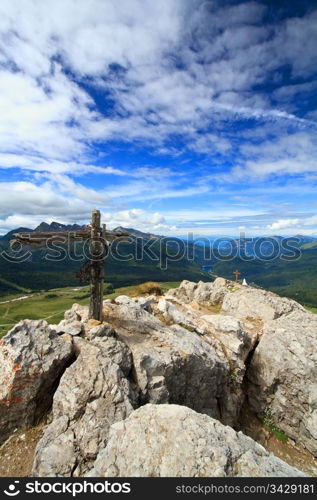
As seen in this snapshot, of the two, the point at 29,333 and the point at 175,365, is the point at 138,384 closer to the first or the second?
the point at 175,365

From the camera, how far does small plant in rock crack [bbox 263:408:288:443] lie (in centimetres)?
2052

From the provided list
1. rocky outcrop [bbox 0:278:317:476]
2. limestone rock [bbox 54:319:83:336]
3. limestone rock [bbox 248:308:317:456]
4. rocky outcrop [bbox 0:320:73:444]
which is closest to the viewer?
rocky outcrop [bbox 0:278:317:476]

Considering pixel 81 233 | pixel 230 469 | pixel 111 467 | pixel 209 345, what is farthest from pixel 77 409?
pixel 209 345

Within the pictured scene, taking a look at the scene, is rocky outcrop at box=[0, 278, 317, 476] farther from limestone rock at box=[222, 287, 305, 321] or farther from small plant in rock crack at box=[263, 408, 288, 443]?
limestone rock at box=[222, 287, 305, 321]

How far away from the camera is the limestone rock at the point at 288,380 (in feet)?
65.8

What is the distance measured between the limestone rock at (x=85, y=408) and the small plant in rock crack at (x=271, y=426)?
47.0 ft

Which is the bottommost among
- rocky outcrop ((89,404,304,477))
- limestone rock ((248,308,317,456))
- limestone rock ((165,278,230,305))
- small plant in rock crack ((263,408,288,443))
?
small plant in rock crack ((263,408,288,443))

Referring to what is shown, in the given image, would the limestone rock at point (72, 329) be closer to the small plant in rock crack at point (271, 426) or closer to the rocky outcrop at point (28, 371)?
the rocky outcrop at point (28, 371)

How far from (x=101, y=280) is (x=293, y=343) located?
692 inches

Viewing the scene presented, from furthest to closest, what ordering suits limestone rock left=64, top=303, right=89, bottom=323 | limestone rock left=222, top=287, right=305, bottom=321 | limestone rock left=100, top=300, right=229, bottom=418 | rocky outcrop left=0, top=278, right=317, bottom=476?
limestone rock left=222, top=287, right=305, bottom=321 → limestone rock left=64, top=303, right=89, bottom=323 → limestone rock left=100, top=300, right=229, bottom=418 → rocky outcrop left=0, top=278, right=317, bottom=476

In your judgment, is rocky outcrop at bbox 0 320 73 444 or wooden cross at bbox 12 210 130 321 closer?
rocky outcrop at bbox 0 320 73 444

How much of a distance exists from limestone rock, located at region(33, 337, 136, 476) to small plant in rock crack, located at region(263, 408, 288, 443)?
14.3m

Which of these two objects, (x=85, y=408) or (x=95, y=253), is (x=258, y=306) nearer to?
(x=95, y=253)

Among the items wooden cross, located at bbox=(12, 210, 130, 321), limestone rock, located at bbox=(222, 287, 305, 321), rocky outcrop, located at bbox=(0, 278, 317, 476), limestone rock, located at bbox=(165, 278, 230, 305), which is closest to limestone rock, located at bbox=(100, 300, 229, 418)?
rocky outcrop, located at bbox=(0, 278, 317, 476)
